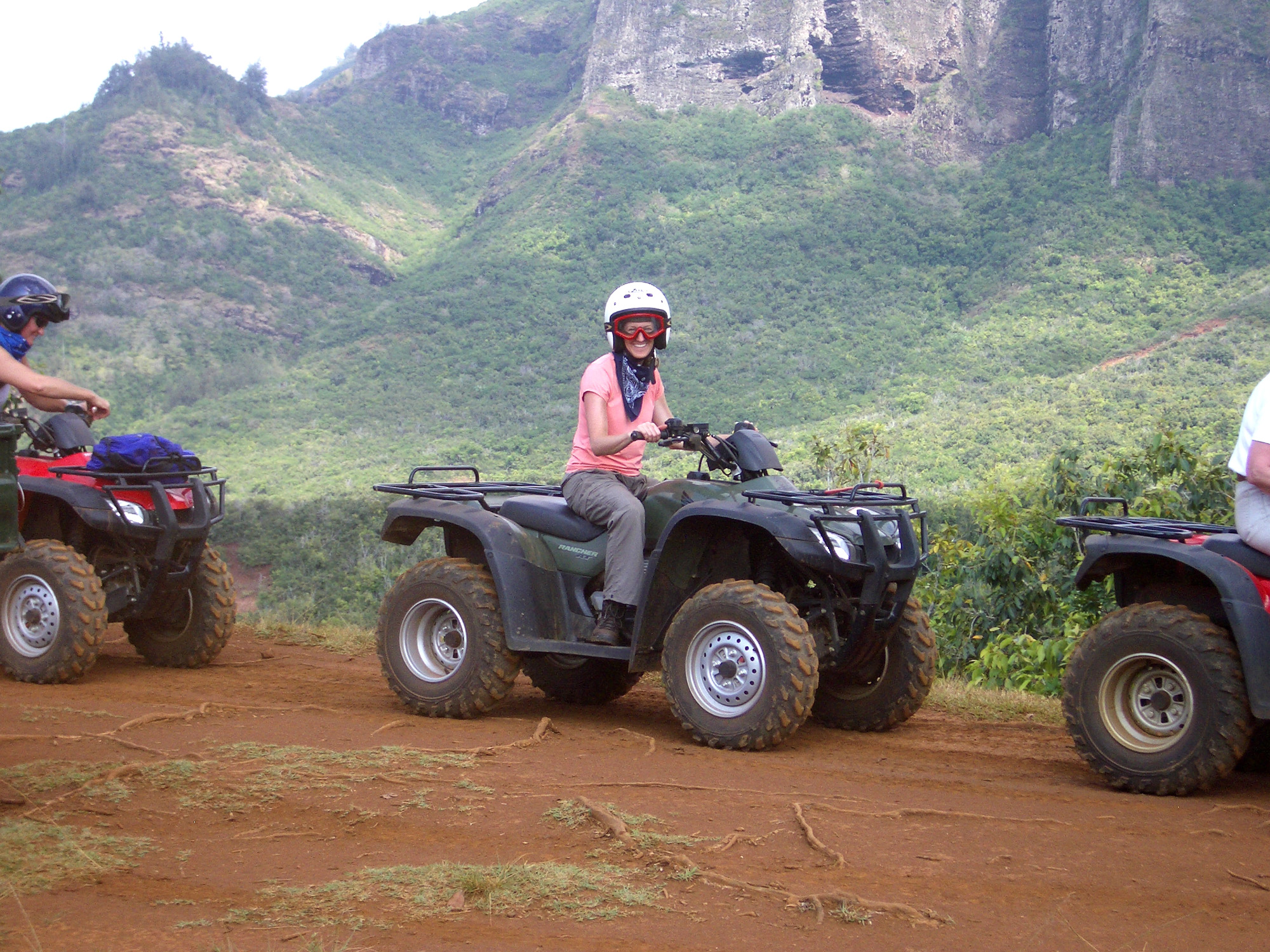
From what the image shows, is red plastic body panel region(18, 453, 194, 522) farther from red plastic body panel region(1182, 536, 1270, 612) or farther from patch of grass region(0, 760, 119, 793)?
red plastic body panel region(1182, 536, 1270, 612)

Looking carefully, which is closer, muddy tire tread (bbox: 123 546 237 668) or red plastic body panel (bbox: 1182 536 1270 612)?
red plastic body panel (bbox: 1182 536 1270 612)

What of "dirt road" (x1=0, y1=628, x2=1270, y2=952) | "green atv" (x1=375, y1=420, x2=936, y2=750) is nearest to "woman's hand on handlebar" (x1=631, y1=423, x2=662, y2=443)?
"green atv" (x1=375, y1=420, x2=936, y2=750)

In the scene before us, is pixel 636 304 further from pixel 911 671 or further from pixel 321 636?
pixel 321 636

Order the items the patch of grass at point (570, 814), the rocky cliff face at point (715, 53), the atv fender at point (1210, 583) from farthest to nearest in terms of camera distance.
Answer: the rocky cliff face at point (715, 53) → the atv fender at point (1210, 583) → the patch of grass at point (570, 814)

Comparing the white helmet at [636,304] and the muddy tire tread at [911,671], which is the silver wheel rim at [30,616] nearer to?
the white helmet at [636,304]

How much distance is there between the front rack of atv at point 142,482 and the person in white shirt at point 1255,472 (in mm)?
5802

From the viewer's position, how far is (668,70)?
81000 mm

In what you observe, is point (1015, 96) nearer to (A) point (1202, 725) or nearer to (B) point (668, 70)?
(B) point (668, 70)

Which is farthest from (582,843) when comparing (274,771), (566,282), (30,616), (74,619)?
(566,282)

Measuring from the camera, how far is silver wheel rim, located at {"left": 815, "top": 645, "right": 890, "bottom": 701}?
6.53 m

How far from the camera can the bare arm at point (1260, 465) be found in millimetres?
5125

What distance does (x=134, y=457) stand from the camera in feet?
26.3

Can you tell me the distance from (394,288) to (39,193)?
881 inches

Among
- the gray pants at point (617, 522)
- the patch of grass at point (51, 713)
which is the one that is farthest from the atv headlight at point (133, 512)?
the gray pants at point (617, 522)
